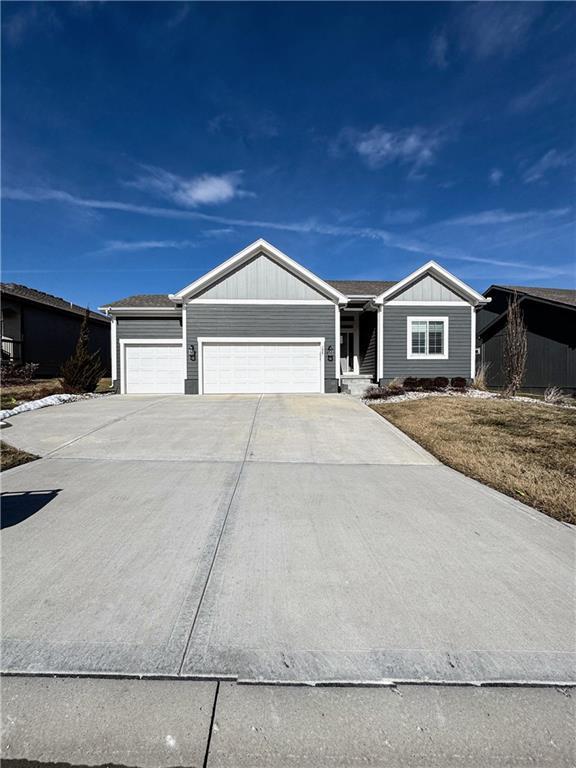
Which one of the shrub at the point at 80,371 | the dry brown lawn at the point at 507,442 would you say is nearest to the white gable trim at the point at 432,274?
the dry brown lawn at the point at 507,442

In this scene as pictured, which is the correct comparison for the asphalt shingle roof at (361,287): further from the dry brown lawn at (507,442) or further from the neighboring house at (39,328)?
the neighboring house at (39,328)

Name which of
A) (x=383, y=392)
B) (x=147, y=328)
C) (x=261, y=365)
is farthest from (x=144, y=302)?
(x=383, y=392)

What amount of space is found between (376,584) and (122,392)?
14992 millimetres

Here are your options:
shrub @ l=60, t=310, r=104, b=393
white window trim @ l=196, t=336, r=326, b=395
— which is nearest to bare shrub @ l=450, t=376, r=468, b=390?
white window trim @ l=196, t=336, r=326, b=395

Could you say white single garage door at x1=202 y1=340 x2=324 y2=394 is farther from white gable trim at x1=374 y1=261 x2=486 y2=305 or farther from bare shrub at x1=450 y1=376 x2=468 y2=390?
bare shrub at x1=450 y1=376 x2=468 y2=390

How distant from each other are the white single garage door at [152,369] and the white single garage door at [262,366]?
1.95m

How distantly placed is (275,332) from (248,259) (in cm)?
302

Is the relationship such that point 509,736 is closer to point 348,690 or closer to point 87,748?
point 348,690

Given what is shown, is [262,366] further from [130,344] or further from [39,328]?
[39,328]

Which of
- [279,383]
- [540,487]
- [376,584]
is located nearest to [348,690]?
[376,584]

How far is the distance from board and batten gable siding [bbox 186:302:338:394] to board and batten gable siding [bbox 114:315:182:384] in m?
1.55

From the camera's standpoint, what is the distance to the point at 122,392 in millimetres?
15852

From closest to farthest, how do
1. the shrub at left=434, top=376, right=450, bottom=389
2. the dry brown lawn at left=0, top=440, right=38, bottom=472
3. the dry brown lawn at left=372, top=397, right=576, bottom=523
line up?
the dry brown lawn at left=372, top=397, right=576, bottom=523 < the dry brown lawn at left=0, top=440, right=38, bottom=472 < the shrub at left=434, top=376, right=450, bottom=389

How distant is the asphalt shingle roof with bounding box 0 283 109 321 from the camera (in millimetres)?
20766
